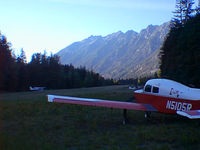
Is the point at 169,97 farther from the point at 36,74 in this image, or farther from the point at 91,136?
the point at 36,74

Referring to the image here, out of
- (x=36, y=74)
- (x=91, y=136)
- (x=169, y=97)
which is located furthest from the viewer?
(x=36, y=74)

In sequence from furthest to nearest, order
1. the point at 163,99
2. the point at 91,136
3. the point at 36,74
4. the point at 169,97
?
the point at 36,74 → the point at 163,99 → the point at 169,97 → the point at 91,136

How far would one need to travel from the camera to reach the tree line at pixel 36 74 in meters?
49.5

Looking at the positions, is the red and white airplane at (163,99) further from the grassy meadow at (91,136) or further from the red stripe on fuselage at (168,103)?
the grassy meadow at (91,136)

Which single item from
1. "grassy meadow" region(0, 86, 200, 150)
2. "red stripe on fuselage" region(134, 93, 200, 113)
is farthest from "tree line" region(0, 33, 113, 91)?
"red stripe on fuselage" region(134, 93, 200, 113)

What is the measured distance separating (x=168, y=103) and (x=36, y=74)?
205ft

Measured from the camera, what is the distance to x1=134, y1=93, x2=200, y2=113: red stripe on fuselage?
931 cm

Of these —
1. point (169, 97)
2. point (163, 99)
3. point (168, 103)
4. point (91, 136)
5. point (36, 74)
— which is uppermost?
point (36, 74)

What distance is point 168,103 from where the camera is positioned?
1030cm

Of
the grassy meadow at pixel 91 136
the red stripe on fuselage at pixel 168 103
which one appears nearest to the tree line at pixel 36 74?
the grassy meadow at pixel 91 136

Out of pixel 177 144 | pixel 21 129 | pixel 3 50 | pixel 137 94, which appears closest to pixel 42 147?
pixel 21 129

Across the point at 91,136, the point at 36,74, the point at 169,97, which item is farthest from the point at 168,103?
the point at 36,74

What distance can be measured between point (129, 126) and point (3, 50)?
4302 centimetres

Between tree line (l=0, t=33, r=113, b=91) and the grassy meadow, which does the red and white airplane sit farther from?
tree line (l=0, t=33, r=113, b=91)
